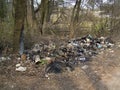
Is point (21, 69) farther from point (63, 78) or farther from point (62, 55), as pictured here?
point (62, 55)

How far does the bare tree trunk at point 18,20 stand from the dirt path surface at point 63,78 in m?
0.85

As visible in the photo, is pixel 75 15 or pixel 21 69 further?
pixel 75 15

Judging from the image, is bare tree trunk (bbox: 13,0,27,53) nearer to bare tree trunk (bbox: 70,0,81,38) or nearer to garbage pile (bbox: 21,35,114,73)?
garbage pile (bbox: 21,35,114,73)

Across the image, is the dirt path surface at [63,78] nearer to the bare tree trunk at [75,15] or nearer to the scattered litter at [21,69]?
the scattered litter at [21,69]

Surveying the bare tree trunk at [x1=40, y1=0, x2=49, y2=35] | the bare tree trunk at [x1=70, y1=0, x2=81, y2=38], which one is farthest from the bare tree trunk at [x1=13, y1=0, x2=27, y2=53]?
the bare tree trunk at [x1=70, y1=0, x2=81, y2=38]

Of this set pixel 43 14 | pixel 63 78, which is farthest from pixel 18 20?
pixel 43 14

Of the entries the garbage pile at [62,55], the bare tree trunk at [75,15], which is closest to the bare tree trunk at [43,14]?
the bare tree trunk at [75,15]

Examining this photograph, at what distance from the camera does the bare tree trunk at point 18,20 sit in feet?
23.5

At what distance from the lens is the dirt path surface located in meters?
5.60

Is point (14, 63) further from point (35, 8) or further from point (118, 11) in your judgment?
point (35, 8)

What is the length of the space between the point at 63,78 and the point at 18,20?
2.34 meters

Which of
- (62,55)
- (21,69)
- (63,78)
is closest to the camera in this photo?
(63,78)

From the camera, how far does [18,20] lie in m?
7.30

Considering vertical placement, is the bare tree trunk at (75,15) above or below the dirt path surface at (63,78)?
above
